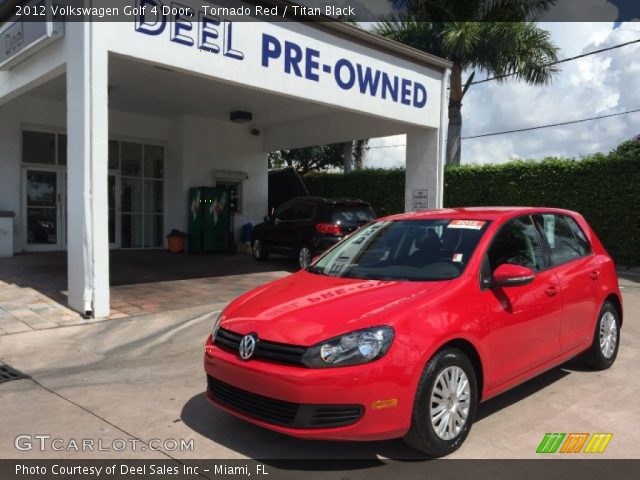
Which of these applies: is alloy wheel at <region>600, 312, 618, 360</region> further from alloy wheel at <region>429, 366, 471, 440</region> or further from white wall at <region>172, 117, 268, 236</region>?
white wall at <region>172, 117, 268, 236</region>

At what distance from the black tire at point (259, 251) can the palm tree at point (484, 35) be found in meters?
9.00

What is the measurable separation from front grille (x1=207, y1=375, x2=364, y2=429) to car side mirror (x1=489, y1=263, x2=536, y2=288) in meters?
1.41

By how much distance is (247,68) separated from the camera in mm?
8875

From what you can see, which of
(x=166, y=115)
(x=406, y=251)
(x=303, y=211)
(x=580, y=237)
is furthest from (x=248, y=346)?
(x=166, y=115)

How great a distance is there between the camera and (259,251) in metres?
13.7

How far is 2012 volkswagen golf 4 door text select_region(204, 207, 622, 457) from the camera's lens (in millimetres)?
3193

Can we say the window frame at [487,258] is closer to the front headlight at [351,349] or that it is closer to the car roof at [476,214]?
the car roof at [476,214]

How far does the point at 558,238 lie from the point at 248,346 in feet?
10.2

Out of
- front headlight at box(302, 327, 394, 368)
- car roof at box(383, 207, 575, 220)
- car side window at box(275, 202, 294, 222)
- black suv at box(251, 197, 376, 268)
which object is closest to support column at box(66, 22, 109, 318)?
car roof at box(383, 207, 575, 220)

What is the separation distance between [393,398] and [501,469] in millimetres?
843

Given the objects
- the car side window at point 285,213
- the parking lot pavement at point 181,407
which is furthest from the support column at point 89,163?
the car side window at point 285,213

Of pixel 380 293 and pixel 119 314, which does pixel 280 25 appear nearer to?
pixel 119 314

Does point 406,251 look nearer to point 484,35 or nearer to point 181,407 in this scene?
point 181,407

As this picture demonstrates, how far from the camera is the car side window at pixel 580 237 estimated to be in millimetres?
5320
